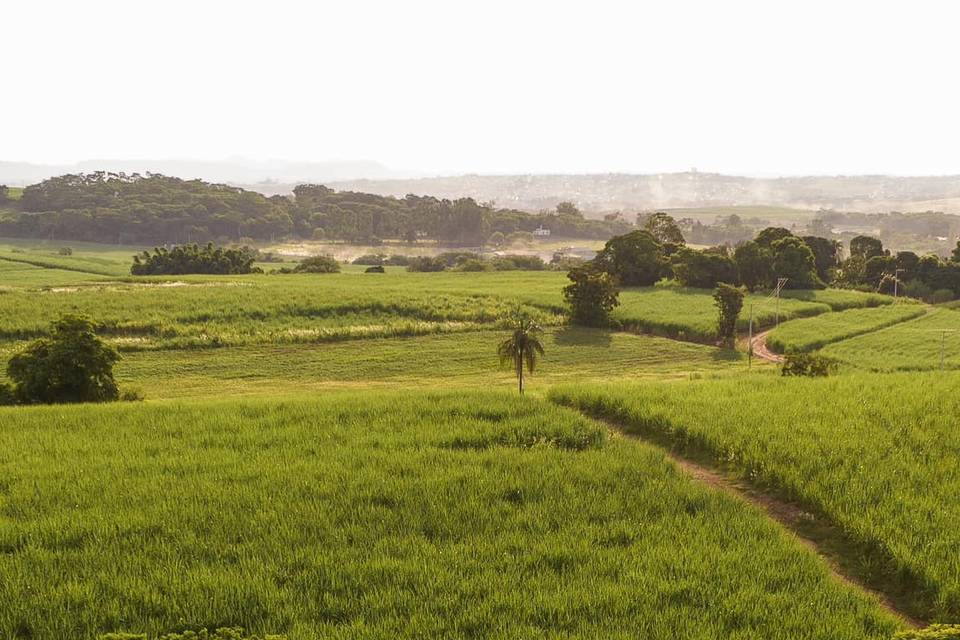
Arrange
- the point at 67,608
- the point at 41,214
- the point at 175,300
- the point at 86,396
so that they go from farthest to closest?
1. the point at 41,214
2. the point at 175,300
3. the point at 86,396
4. the point at 67,608

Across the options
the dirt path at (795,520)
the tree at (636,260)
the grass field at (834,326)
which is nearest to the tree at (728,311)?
the grass field at (834,326)

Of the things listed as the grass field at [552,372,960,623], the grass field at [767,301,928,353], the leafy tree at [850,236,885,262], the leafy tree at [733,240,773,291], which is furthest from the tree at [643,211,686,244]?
the grass field at [552,372,960,623]

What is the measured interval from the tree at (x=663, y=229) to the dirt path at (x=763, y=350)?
135 ft

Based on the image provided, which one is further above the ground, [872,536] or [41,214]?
[41,214]

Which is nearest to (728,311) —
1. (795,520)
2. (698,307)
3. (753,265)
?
(698,307)

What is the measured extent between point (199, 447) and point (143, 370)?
26.2m

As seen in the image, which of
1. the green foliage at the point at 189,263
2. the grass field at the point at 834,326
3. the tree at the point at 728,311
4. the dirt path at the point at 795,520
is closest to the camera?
the dirt path at the point at 795,520

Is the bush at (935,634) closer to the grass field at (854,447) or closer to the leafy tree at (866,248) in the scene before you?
the grass field at (854,447)

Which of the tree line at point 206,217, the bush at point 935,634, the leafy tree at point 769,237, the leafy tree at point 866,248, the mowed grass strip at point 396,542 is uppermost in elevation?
the tree line at point 206,217

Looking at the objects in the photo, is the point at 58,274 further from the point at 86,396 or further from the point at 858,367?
the point at 858,367

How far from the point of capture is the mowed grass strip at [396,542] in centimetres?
1085

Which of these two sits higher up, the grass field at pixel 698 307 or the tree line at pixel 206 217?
the tree line at pixel 206 217

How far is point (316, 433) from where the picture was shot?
20641 millimetres

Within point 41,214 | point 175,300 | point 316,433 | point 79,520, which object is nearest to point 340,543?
point 79,520
